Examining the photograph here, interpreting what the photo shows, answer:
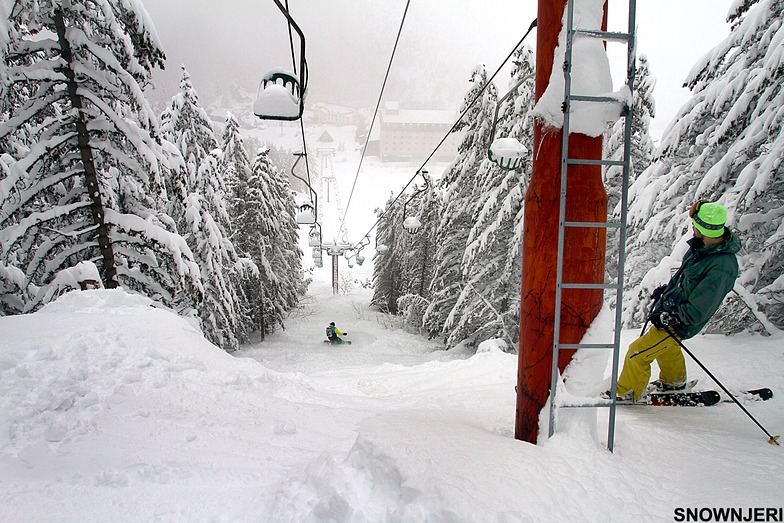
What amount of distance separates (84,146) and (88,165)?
34 cm

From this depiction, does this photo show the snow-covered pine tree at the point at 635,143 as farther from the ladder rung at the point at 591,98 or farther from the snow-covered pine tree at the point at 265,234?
the snow-covered pine tree at the point at 265,234

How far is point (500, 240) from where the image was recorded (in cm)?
1377

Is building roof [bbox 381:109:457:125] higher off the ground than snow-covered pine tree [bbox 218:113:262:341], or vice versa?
building roof [bbox 381:109:457:125]

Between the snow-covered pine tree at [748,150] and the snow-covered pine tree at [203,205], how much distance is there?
12.7m

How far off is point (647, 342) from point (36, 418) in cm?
515

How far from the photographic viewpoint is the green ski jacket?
11.3 ft

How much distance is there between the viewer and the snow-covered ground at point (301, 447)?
6.63ft

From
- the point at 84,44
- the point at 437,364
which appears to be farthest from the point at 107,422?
the point at 84,44

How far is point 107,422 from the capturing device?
312 centimetres

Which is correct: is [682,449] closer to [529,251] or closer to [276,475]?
[529,251]

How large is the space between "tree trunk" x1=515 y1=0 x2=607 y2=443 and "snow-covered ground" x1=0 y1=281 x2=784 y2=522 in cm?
34

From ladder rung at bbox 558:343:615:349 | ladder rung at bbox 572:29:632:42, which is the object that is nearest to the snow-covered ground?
ladder rung at bbox 558:343:615:349

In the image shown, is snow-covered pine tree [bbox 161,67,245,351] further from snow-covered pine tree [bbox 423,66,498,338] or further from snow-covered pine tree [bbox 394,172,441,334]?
snow-covered pine tree [bbox 394,172,441,334]

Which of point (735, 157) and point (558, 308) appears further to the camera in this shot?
point (735, 157)
